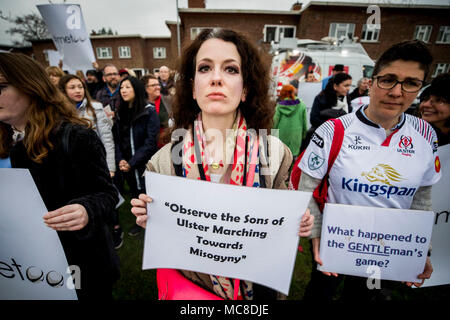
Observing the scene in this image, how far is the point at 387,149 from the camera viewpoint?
4.32 feet

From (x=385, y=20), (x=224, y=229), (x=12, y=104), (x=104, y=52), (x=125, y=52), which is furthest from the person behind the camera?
(x=104, y=52)

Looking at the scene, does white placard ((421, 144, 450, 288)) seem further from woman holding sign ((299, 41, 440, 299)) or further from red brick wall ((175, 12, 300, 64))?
red brick wall ((175, 12, 300, 64))

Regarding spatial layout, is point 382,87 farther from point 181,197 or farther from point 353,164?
point 181,197

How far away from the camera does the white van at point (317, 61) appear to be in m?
8.27

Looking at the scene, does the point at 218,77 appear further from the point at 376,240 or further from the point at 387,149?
the point at 376,240

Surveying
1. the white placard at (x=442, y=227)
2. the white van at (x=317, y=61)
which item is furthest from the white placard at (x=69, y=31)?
the white van at (x=317, y=61)

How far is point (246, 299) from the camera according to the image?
4.10 feet

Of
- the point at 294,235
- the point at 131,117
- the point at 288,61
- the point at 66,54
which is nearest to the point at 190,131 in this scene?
the point at 294,235

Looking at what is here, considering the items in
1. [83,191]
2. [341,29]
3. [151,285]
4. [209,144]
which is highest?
[341,29]

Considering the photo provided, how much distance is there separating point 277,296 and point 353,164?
985 mm

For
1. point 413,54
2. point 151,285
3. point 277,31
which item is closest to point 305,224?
point 413,54

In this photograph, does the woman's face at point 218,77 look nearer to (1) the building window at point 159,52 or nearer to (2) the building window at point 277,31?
(2) the building window at point 277,31

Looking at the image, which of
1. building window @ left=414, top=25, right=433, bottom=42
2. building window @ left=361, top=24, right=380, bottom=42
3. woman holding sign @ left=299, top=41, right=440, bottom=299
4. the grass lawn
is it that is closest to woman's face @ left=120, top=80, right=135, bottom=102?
the grass lawn

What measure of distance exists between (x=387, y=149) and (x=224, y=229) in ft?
3.81
